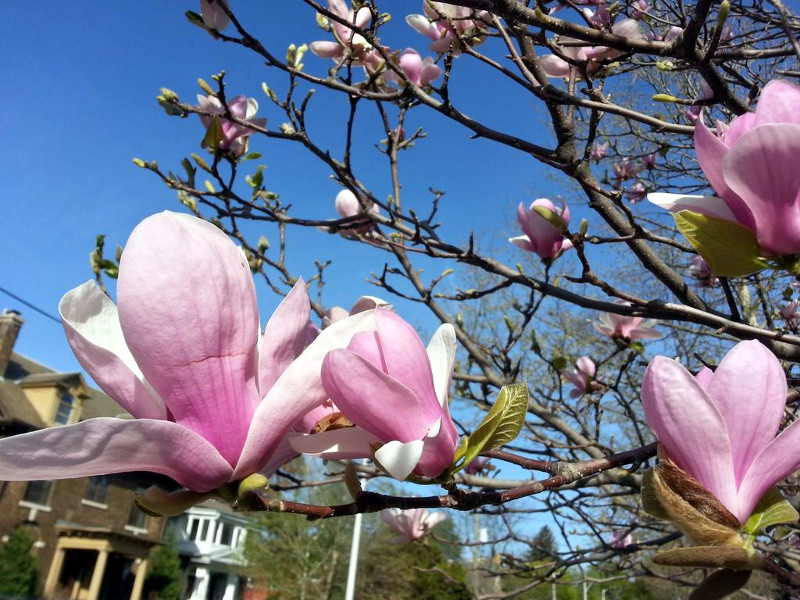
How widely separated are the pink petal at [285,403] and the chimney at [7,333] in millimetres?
18572

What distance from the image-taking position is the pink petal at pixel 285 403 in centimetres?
59

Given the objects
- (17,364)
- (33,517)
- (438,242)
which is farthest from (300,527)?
(438,242)

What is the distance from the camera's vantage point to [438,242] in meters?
1.99

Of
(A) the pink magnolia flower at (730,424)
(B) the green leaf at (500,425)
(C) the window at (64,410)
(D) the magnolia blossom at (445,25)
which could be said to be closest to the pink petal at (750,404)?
(A) the pink magnolia flower at (730,424)

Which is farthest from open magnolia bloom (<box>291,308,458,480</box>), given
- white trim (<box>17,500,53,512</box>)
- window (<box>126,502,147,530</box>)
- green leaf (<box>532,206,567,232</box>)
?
window (<box>126,502,147,530</box>)

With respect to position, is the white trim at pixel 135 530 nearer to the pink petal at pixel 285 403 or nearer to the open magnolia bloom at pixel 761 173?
the pink petal at pixel 285 403

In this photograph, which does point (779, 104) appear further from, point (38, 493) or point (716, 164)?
point (38, 493)

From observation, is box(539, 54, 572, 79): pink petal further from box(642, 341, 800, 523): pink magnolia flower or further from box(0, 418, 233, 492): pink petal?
box(0, 418, 233, 492): pink petal

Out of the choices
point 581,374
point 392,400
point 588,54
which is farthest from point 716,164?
point 581,374

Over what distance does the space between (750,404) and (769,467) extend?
0.06 m

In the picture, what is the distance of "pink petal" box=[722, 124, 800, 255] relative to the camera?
685 millimetres

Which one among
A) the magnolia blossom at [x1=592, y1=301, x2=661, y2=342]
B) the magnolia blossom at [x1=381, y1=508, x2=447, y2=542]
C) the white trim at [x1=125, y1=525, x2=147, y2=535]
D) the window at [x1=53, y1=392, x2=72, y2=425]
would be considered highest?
the window at [x1=53, y1=392, x2=72, y2=425]

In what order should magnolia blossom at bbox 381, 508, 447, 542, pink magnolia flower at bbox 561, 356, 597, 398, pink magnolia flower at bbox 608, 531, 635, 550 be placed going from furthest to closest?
magnolia blossom at bbox 381, 508, 447, 542
pink magnolia flower at bbox 608, 531, 635, 550
pink magnolia flower at bbox 561, 356, 597, 398

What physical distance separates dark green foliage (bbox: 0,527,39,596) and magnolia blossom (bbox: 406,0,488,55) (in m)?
15.7
